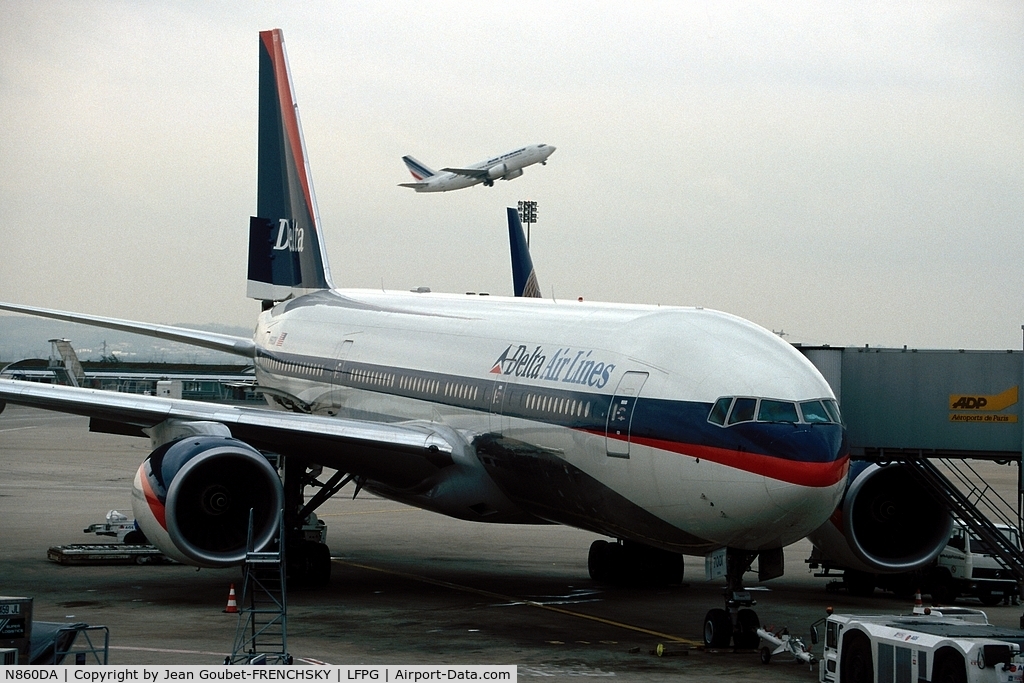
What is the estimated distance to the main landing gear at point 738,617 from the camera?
1638cm

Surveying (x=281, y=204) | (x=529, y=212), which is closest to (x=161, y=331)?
(x=281, y=204)

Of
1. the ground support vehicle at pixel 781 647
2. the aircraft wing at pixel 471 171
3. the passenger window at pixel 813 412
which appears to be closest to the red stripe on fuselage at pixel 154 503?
the ground support vehicle at pixel 781 647

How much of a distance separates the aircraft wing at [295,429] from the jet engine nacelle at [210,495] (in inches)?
45.7

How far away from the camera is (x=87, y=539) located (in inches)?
1112

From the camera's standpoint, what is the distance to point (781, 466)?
48.7 ft

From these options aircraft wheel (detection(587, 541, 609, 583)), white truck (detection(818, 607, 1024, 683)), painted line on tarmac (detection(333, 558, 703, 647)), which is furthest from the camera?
aircraft wheel (detection(587, 541, 609, 583))

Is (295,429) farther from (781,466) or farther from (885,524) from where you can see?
(885,524)

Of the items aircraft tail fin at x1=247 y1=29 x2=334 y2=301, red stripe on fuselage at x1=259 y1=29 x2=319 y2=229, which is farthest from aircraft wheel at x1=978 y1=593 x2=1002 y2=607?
red stripe on fuselage at x1=259 y1=29 x2=319 y2=229

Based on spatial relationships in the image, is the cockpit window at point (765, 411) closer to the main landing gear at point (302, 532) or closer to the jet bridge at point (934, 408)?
the jet bridge at point (934, 408)

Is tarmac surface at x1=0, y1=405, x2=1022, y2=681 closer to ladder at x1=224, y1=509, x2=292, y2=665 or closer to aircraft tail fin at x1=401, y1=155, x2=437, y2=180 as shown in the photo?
ladder at x1=224, y1=509, x2=292, y2=665

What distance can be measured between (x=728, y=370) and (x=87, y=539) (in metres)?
16.8

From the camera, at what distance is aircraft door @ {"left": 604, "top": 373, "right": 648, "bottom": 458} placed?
1623 cm

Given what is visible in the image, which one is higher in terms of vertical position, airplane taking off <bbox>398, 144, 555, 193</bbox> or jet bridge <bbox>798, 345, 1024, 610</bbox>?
airplane taking off <bbox>398, 144, 555, 193</bbox>

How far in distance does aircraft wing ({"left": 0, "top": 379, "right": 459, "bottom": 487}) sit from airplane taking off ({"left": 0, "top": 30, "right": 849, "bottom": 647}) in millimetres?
37
